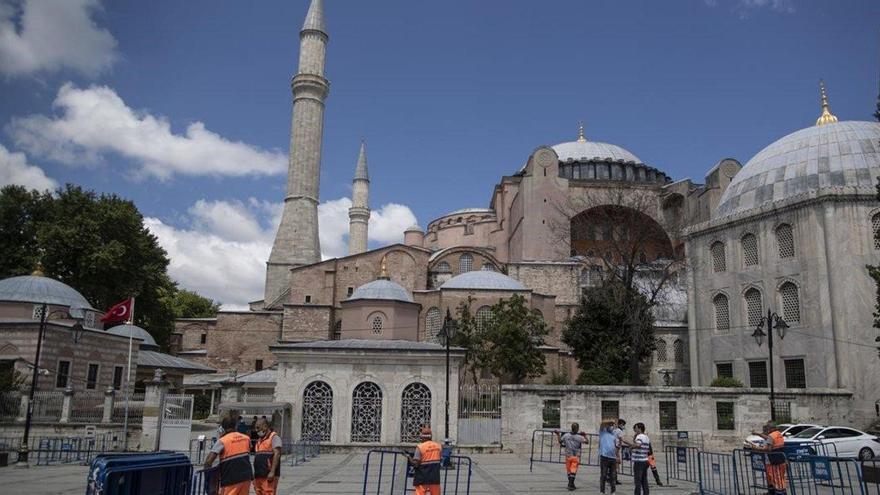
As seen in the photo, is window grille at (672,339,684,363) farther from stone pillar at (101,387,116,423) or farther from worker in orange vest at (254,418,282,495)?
worker in orange vest at (254,418,282,495)

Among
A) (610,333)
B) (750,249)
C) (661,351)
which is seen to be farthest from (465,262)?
(750,249)

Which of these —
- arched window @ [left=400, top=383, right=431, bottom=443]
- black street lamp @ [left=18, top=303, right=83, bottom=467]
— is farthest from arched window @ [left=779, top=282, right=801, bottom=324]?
black street lamp @ [left=18, top=303, right=83, bottom=467]

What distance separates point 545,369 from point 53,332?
62.9ft

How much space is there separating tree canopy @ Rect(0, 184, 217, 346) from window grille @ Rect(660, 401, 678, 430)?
82.7 ft

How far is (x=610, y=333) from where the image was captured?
90.4ft

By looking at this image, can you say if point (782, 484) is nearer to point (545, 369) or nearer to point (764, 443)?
point (764, 443)

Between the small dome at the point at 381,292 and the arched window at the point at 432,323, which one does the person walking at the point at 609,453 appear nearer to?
the small dome at the point at 381,292

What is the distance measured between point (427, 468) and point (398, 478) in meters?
5.53

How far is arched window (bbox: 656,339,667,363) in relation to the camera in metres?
33.2

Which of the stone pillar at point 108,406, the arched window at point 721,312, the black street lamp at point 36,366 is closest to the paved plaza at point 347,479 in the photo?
the black street lamp at point 36,366

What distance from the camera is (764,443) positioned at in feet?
31.8

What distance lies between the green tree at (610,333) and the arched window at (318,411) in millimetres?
11086

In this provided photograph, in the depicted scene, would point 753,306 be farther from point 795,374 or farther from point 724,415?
point 724,415

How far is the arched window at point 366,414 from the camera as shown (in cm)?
1833
